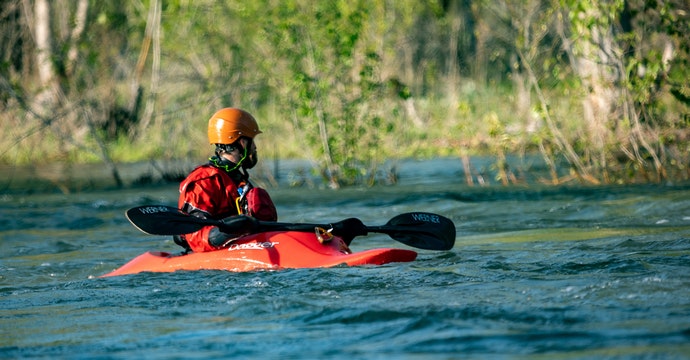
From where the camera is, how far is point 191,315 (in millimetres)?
6449

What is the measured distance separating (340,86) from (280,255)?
7591 millimetres

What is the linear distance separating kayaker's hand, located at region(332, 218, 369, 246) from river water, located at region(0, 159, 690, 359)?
16.4 inches

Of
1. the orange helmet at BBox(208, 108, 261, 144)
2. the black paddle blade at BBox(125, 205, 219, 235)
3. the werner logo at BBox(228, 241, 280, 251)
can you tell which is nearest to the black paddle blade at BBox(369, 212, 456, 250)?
the werner logo at BBox(228, 241, 280, 251)

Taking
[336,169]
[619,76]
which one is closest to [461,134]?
[336,169]

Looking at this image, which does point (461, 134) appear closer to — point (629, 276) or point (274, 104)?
point (274, 104)

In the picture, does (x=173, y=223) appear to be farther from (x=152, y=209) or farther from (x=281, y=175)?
(x=281, y=175)

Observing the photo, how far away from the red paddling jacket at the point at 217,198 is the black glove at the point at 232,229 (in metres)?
0.06

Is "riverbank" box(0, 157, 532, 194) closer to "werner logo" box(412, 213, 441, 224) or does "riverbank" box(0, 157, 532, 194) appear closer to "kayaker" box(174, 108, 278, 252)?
"werner logo" box(412, 213, 441, 224)

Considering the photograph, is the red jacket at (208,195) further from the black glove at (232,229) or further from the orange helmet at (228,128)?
the orange helmet at (228,128)

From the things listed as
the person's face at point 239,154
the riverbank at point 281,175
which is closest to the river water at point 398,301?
the person's face at point 239,154

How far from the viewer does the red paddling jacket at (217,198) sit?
7734 mm

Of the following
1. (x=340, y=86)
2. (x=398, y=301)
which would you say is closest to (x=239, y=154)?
(x=398, y=301)

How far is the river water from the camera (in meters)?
5.47

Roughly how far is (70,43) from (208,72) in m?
2.11
